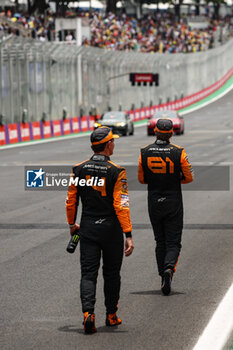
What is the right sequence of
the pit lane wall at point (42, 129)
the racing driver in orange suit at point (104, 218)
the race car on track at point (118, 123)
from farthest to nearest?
the race car on track at point (118, 123)
the pit lane wall at point (42, 129)
the racing driver in orange suit at point (104, 218)

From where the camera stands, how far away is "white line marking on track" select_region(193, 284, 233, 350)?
20.3 feet

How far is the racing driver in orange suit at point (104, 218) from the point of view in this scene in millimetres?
6781

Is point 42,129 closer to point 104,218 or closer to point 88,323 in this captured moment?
point 104,218

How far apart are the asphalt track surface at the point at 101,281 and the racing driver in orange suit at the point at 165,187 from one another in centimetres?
51

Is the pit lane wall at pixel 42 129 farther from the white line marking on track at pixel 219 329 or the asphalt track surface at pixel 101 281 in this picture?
the white line marking on track at pixel 219 329

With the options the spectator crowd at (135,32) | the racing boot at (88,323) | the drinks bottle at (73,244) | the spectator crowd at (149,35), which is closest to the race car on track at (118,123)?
the spectator crowd at (135,32)

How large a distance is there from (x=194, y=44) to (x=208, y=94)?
6490 mm

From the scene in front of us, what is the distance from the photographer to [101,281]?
29.5 feet

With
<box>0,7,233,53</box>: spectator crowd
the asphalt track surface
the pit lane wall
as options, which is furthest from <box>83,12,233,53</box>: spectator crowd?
the asphalt track surface

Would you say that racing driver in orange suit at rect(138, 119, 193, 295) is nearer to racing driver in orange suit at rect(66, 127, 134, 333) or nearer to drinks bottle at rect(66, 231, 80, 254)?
racing driver in orange suit at rect(66, 127, 134, 333)

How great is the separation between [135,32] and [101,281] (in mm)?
76216

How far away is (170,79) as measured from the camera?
300ft

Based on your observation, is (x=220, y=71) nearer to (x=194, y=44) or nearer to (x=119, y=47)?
(x=194, y=44)

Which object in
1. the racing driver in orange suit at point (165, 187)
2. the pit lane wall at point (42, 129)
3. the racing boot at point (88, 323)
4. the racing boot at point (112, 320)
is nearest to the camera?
the racing boot at point (88, 323)
